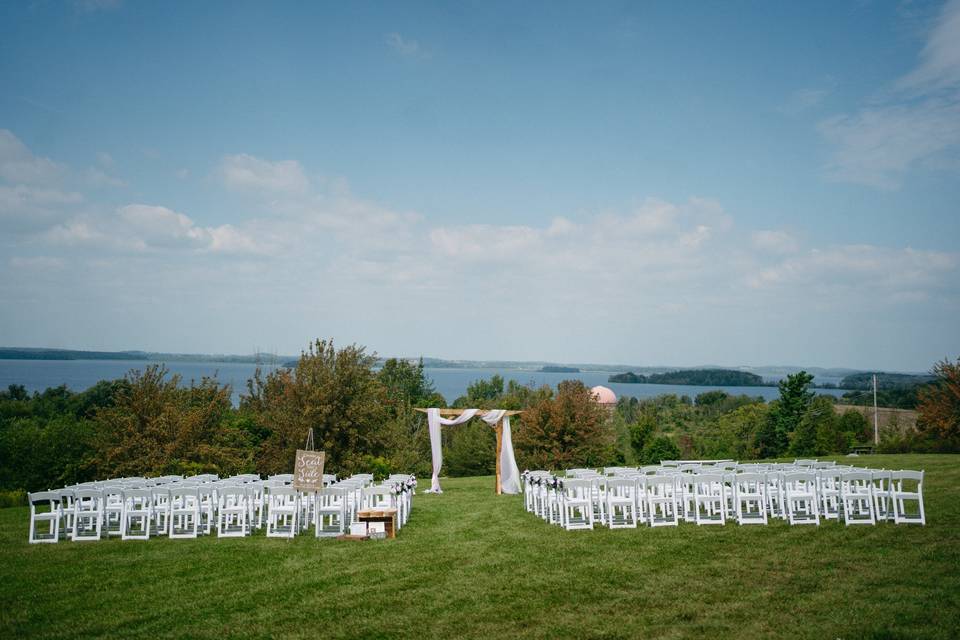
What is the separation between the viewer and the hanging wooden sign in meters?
11.3

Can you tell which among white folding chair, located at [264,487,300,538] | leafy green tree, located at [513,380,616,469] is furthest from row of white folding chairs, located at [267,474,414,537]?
leafy green tree, located at [513,380,616,469]

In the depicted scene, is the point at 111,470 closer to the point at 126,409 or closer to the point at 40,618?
the point at 126,409

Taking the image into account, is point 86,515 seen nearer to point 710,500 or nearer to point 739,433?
point 710,500

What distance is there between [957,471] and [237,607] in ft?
57.5

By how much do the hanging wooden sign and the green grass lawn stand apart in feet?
3.17

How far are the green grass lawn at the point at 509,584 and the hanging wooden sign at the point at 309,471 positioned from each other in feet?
3.17

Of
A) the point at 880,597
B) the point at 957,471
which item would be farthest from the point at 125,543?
the point at 957,471

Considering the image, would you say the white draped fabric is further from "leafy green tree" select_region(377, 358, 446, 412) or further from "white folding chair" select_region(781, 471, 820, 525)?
"leafy green tree" select_region(377, 358, 446, 412)

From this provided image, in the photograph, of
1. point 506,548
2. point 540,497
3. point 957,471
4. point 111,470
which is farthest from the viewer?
point 111,470

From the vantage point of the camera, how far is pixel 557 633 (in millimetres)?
5934

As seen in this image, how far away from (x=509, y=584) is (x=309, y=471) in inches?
200

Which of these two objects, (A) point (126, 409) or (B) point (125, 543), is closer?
(B) point (125, 543)

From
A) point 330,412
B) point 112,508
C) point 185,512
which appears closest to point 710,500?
point 185,512

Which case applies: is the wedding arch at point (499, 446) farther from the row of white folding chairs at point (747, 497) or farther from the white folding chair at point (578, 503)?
the white folding chair at point (578, 503)
